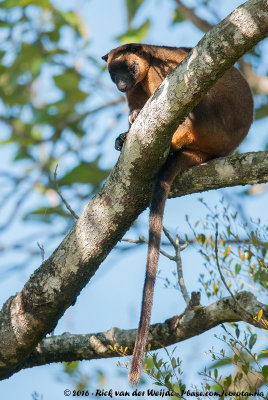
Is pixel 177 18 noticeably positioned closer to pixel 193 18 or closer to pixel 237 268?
pixel 193 18

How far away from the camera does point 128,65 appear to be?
606cm

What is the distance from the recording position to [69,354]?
15.5 ft

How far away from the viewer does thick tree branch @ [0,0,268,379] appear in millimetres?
3457

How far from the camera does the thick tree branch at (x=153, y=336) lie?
4160 mm

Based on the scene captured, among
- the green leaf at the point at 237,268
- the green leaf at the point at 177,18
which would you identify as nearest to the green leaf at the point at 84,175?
the green leaf at the point at 177,18

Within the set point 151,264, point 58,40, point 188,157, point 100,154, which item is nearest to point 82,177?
point 100,154

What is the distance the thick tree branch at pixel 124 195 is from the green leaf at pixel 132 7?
206 inches

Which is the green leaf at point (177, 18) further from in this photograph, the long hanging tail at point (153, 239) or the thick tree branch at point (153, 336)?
the thick tree branch at point (153, 336)

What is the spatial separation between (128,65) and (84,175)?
2490mm

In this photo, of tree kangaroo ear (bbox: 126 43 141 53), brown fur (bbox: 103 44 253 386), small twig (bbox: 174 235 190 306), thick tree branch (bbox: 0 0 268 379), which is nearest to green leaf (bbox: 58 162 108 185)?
brown fur (bbox: 103 44 253 386)

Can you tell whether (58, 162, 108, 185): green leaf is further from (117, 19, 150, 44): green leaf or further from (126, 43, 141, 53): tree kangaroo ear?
(126, 43, 141, 53): tree kangaroo ear

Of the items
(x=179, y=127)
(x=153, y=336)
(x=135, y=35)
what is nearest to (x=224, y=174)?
(x=179, y=127)

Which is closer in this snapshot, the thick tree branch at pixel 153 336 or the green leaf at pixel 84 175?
the thick tree branch at pixel 153 336

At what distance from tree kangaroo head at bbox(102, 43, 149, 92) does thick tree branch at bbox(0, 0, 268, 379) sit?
6.72 feet
